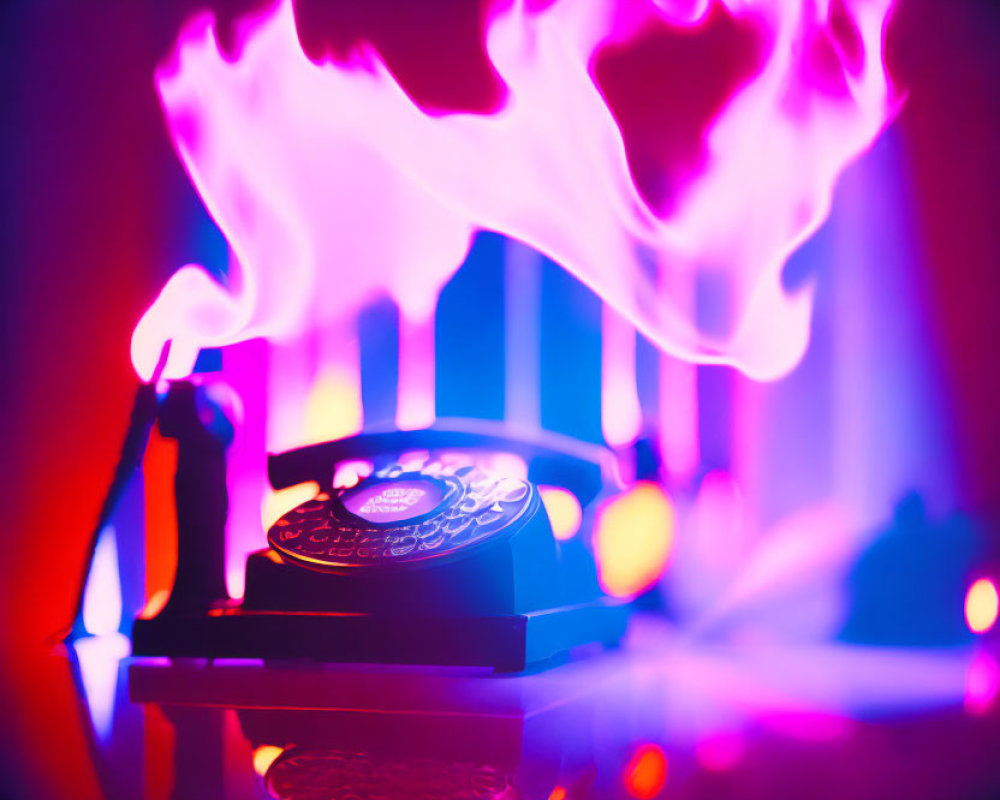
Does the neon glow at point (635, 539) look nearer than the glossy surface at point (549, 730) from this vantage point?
No

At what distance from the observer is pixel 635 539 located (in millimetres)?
1108

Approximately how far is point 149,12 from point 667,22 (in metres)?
0.76

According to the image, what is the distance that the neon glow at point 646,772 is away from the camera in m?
0.43

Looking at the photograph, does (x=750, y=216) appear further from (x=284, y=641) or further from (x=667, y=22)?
(x=284, y=641)

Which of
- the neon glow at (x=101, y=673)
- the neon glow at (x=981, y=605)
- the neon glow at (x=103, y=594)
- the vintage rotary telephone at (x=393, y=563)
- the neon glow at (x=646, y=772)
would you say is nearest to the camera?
the neon glow at (x=646, y=772)

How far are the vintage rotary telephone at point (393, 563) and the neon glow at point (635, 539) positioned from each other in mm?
94

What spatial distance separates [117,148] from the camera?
132 cm

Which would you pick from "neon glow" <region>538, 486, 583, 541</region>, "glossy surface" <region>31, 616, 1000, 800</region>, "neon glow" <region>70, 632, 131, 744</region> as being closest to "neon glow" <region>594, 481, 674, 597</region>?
"neon glow" <region>538, 486, 583, 541</region>

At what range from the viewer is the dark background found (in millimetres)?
1093

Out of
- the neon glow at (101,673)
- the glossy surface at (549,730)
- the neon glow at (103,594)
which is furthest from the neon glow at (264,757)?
the neon glow at (103,594)

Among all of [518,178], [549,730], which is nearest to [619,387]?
[518,178]

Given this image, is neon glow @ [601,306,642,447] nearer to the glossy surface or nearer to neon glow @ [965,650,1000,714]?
the glossy surface

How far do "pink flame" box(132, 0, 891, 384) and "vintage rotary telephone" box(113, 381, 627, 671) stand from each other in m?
0.25

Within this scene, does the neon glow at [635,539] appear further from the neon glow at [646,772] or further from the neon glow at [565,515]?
the neon glow at [646,772]
